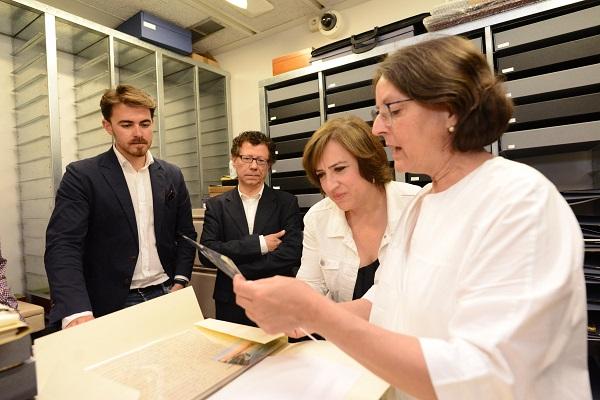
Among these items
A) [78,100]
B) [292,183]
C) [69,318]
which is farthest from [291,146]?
[78,100]

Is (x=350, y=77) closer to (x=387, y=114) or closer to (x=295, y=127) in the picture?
(x=295, y=127)

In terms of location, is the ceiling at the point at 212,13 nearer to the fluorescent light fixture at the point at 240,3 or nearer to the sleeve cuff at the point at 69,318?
the fluorescent light fixture at the point at 240,3

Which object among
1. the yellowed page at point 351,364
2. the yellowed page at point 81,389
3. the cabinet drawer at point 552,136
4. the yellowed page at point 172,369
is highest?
the cabinet drawer at point 552,136

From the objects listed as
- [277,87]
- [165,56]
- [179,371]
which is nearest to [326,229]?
[179,371]

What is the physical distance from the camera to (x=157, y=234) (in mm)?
1741

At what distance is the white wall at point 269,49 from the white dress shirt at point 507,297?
250 cm

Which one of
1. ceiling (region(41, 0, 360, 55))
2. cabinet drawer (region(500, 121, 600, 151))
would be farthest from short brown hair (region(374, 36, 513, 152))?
ceiling (region(41, 0, 360, 55))

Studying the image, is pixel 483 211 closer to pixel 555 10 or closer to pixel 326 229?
pixel 326 229

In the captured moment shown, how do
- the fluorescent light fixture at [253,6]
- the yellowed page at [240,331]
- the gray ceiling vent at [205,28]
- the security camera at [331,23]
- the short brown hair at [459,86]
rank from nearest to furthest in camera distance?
1. the short brown hair at [459,86]
2. the yellowed page at [240,331]
3. the fluorescent light fixture at [253,6]
4. the security camera at [331,23]
5. the gray ceiling vent at [205,28]

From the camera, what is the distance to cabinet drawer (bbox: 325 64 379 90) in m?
2.21

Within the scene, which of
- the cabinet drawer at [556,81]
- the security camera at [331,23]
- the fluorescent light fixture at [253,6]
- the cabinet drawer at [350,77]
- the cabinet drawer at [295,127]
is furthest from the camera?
the security camera at [331,23]

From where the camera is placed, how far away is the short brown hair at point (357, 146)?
1.38 m

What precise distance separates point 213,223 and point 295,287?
1.54 meters

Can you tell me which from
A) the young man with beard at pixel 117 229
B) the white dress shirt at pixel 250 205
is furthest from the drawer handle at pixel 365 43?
the young man with beard at pixel 117 229
